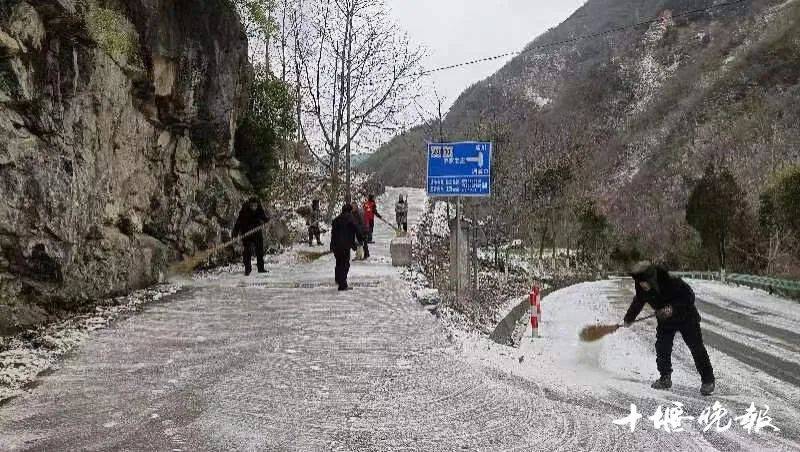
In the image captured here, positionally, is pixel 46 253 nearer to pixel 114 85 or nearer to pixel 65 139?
pixel 65 139

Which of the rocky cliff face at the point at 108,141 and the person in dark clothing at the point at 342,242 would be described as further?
the person in dark clothing at the point at 342,242

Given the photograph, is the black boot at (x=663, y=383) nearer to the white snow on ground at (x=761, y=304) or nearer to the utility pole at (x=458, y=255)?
the utility pole at (x=458, y=255)

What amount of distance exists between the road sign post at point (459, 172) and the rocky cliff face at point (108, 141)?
540 cm

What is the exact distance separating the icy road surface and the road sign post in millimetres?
2078

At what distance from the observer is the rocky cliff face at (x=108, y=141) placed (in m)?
7.82

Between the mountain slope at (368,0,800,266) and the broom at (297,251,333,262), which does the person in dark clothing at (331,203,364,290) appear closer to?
the broom at (297,251,333,262)

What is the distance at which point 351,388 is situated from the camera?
6.28 meters


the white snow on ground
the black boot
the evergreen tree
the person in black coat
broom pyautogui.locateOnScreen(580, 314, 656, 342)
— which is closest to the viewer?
the black boot

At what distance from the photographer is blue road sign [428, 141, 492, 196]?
11.2 m

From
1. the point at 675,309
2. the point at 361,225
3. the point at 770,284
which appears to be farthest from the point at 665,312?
the point at 770,284

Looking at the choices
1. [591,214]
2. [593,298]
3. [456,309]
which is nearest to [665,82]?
[591,214]

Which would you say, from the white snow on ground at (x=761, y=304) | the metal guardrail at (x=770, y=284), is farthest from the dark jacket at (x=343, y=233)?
the metal guardrail at (x=770, y=284)

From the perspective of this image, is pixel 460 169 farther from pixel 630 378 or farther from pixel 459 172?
pixel 630 378

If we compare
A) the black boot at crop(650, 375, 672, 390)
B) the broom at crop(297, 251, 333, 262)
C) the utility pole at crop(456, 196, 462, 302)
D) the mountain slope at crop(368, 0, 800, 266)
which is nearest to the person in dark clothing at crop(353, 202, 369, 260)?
the broom at crop(297, 251, 333, 262)
